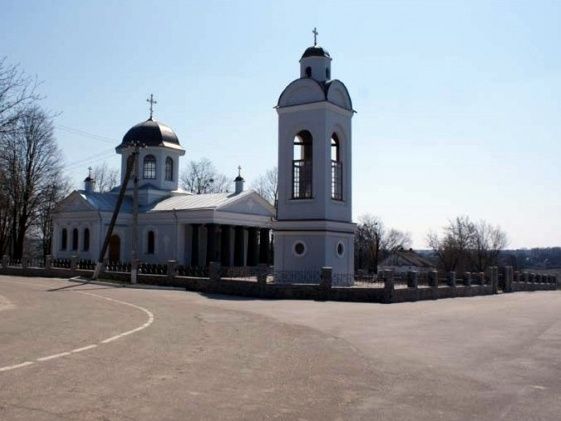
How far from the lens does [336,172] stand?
96.8ft

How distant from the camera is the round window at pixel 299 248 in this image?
1103 inches

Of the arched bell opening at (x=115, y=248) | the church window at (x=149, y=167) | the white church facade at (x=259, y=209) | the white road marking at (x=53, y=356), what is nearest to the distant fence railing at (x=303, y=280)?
the white church facade at (x=259, y=209)

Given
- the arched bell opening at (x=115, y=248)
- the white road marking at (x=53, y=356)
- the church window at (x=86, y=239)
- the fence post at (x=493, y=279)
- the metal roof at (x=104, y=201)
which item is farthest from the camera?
the church window at (x=86, y=239)

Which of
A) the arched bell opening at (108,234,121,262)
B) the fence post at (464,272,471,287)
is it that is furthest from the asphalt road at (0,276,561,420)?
the arched bell opening at (108,234,121,262)

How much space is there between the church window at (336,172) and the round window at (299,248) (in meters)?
2.86

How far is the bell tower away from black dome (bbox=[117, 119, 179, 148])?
1952cm

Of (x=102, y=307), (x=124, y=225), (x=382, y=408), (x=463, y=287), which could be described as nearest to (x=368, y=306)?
(x=102, y=307)

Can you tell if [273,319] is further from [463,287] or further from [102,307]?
[463,287]

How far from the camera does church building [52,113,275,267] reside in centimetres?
4169

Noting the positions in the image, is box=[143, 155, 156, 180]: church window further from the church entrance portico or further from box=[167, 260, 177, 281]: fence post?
box=[167, 260, 177, 281]: fence post

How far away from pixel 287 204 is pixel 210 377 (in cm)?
2099

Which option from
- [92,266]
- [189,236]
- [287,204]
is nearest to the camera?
[287,204]

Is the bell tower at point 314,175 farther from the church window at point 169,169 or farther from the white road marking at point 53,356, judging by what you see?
the church window at point 169,169

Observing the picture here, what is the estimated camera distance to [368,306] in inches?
820
